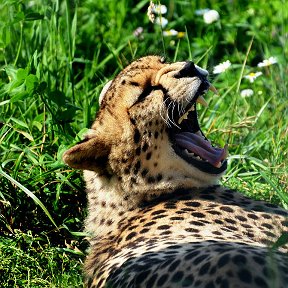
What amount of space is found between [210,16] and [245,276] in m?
4.20

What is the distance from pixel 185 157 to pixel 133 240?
0.58 meters

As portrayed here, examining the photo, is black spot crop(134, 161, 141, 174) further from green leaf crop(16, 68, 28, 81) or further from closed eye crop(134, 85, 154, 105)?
green leaf crop(16, 68, 28, 81)

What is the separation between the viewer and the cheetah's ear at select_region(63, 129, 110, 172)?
4.90 meters

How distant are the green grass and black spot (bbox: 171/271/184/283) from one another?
3.64 ft

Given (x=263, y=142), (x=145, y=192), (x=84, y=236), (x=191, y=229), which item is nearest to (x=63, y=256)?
(x=84, y=236)

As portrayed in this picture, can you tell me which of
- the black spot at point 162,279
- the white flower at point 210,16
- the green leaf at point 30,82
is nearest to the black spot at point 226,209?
the black spot at point 162,279

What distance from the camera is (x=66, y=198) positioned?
576 centimetres

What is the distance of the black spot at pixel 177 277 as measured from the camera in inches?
152

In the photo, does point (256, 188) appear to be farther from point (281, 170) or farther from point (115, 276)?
point (115, 276)

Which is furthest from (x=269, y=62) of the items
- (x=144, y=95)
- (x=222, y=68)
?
(x=144, y=95)

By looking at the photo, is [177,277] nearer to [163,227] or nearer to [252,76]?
[163,227]

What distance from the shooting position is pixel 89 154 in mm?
4953

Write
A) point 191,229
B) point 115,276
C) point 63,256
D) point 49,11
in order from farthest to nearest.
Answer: point 49,11, point 63,256, point 191,229, point 115,276

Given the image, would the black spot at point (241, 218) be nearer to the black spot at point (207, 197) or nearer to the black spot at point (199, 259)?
the black spot at point (207, 197)
